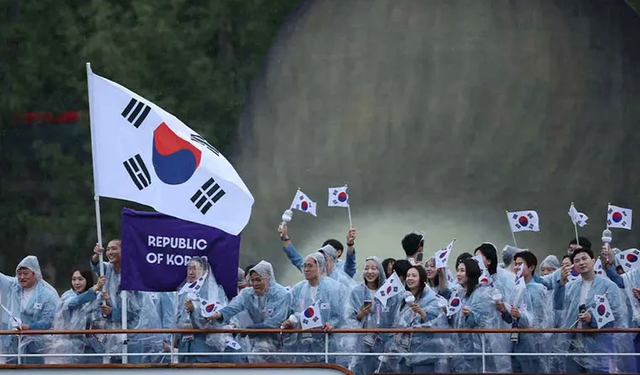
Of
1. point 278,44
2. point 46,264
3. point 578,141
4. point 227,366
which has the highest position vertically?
point 278,44

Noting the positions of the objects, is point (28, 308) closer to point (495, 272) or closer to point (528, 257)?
point (495, 272)

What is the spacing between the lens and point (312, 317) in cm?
1184

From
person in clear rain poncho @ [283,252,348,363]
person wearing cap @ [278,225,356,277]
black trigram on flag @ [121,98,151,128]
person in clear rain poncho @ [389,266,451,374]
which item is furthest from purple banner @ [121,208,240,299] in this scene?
person in clear rain poncho @ [389,266,451,374]

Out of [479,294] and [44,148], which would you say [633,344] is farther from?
[44,148]

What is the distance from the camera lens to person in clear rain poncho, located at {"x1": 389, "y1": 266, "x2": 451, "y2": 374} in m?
11.7

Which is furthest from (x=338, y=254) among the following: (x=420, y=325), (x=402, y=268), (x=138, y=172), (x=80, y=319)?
(x=80, y=319)

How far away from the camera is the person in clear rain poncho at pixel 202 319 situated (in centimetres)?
1206

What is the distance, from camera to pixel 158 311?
1251 centimetres

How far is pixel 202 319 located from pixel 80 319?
1136 millimetres

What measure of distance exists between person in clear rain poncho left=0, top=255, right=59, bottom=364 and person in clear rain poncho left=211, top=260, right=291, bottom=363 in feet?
5.22

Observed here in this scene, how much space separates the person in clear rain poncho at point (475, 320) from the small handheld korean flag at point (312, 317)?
1.05 meters

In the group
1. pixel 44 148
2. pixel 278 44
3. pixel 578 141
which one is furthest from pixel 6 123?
pixel 578 141

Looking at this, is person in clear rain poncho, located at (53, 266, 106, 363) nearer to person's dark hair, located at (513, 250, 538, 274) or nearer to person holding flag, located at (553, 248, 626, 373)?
person's dark hair, located at (513, 250, 538, 274)

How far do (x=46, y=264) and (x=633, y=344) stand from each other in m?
10.3
